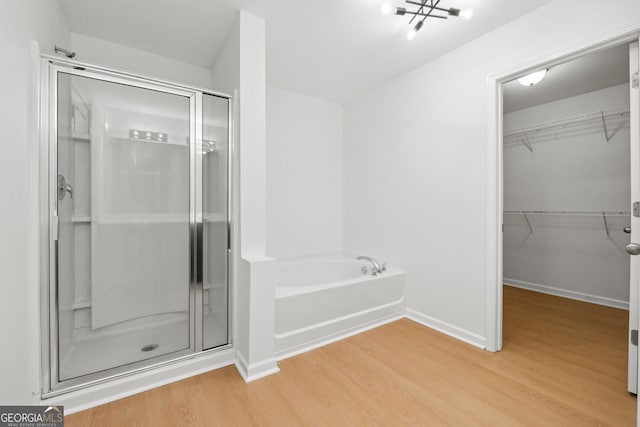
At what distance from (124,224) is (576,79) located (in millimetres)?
4367

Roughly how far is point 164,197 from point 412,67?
2489 millimetres

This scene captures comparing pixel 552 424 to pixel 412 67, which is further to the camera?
pixel 412 67

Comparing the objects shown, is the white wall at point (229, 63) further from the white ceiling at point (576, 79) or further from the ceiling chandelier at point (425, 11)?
the white ceiling at point (576, 79)

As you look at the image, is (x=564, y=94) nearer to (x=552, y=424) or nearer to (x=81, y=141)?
(x=552, y=424)

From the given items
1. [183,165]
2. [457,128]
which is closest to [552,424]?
[457,128]

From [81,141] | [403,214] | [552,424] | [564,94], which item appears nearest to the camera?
[552,424]

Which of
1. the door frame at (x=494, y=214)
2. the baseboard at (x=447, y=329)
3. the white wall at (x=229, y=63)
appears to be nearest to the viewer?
the white wall at (x=229, y=63)

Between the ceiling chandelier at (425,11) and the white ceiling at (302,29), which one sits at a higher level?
the white ceiling at (302,29)

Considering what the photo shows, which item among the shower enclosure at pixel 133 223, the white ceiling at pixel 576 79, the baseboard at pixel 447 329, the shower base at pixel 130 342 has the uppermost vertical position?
the white ceiling at pixel 576 79

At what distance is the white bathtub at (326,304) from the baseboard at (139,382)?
0.44m

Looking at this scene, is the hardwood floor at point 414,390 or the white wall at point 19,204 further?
the hardwood floor at point 414,390

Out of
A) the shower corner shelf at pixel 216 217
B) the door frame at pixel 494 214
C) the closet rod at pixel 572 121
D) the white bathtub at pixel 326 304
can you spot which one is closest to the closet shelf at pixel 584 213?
the closet rod at pixel 572 121

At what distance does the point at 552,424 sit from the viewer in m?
1.34

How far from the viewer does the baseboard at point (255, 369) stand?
1.72 metres
